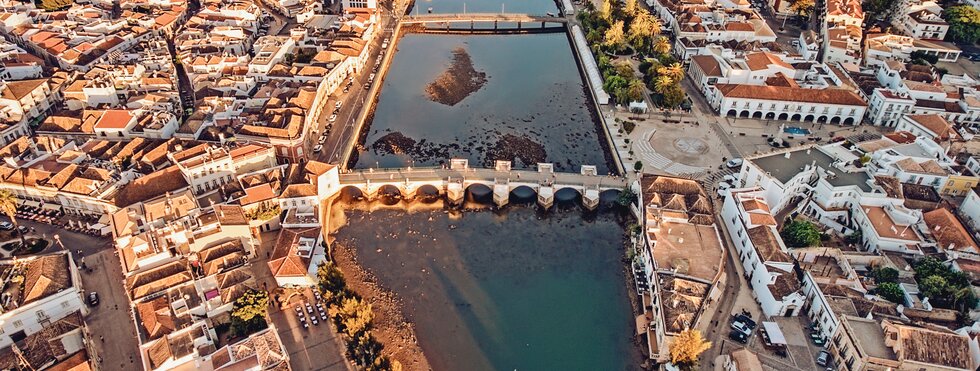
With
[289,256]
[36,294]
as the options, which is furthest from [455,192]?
[36,294]

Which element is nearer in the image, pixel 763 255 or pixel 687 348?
pixel 687 348

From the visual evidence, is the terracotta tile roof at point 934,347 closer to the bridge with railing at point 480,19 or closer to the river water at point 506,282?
the river water at point 506,282

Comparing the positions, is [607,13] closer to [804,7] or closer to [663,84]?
[663,84]

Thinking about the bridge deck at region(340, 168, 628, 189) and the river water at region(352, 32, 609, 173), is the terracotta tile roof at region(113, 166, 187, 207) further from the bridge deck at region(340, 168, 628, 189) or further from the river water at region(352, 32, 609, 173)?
the river water at region(352, 32, 609, 173)

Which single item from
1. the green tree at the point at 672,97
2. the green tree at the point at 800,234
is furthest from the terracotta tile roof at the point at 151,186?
the green tree at the point at 672,97

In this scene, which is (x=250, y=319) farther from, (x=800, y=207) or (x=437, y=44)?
(x=437, y=44)

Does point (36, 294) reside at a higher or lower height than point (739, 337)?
higher

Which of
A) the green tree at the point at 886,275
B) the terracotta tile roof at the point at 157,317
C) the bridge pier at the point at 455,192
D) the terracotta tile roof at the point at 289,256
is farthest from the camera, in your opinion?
the bridge pier at the point at 455,192
